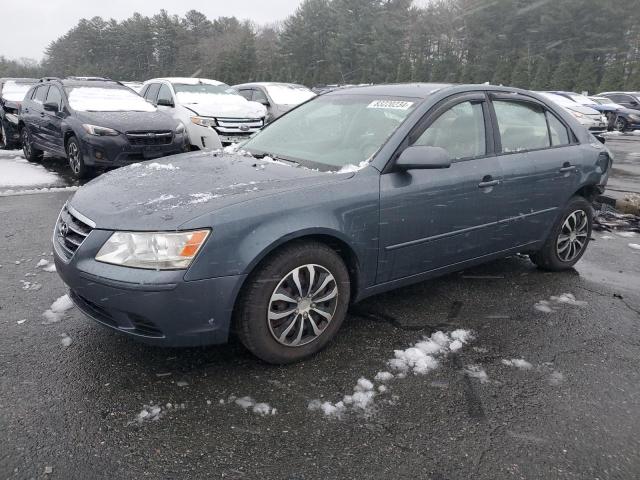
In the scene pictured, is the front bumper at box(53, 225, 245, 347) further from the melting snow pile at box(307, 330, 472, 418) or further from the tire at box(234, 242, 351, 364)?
the melting snow pile at box(307, 330, 472, 418)

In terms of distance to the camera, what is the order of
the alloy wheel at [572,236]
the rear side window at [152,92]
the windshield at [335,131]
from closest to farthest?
the windshield at [335,131]
the alloy wheel at [572,236]
the rear side window at [152,92]

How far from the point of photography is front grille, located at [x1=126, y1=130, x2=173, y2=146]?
25.5 ft

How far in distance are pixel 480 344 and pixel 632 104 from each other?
918 inches

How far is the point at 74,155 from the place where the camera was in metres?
8.12

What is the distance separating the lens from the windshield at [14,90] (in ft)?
39.1

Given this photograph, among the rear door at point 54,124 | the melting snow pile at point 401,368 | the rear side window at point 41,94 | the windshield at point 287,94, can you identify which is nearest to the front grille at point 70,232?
the melting snow pile at point 401,368

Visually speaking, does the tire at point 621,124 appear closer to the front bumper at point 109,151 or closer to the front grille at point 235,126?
the front grille at point 235,126

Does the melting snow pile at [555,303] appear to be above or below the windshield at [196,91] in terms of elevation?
below

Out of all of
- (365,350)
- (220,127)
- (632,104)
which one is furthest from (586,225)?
(632,104)

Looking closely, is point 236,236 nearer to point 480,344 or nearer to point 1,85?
point 480,344

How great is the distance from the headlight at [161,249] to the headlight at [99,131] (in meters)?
5.75

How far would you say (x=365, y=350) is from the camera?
123 inches

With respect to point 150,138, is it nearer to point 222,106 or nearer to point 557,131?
point 222,106

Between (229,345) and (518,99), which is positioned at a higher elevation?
(518,99)
